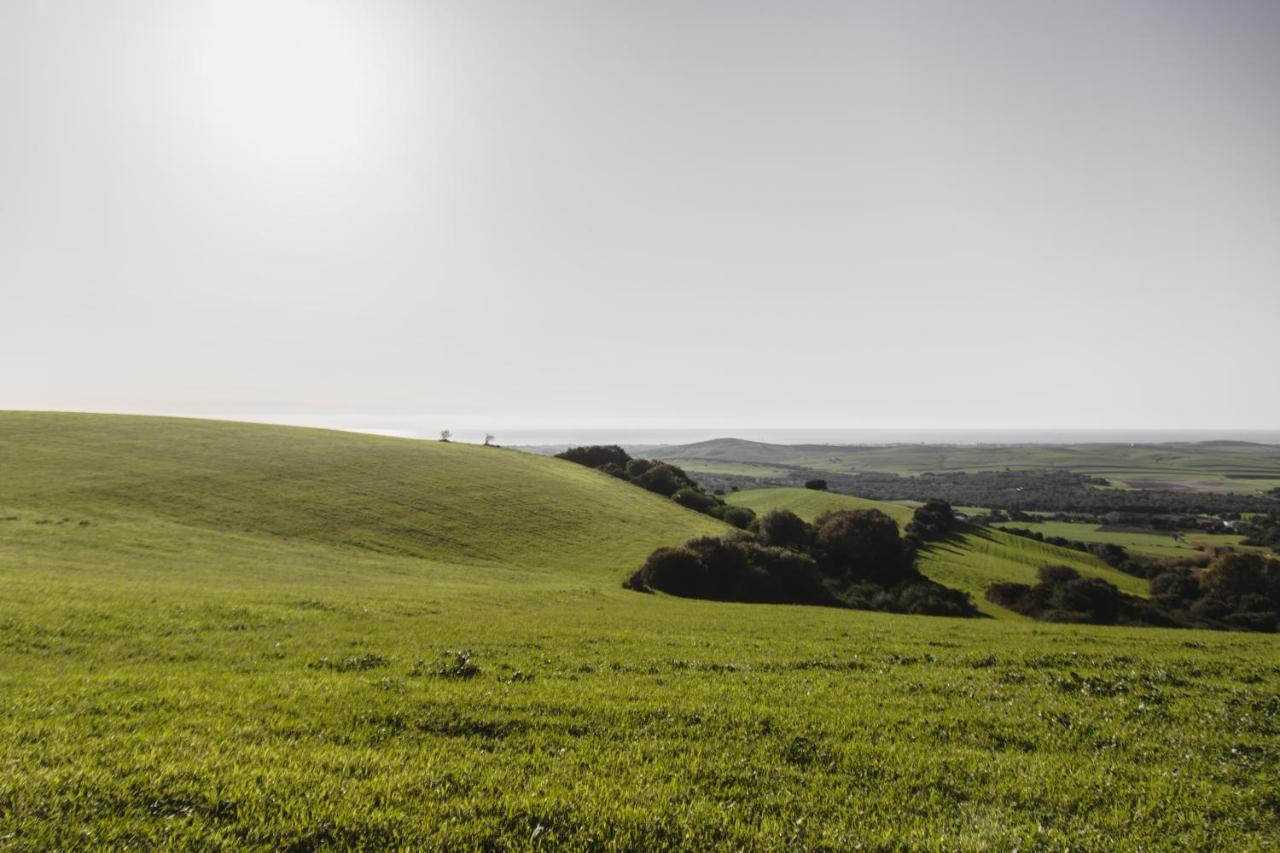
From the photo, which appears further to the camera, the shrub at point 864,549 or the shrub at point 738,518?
the shrub at point 738,518

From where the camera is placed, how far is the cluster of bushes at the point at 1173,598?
49156mm

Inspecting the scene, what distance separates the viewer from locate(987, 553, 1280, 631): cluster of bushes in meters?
49.2

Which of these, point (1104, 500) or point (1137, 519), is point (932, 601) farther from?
point (1104, 500)

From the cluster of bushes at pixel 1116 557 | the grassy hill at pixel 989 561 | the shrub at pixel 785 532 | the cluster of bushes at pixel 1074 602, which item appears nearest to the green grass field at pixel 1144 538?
the cluster of bushes at pixel 1116 557

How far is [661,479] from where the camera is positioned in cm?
9069

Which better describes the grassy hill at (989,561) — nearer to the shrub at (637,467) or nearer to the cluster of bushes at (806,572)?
the cluster of bushes at (806,572)

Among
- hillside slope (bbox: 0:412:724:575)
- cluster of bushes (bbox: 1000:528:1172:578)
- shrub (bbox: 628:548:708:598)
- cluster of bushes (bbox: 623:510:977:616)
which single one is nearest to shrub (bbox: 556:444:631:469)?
hillside slope (bbox: 0:412:724:575)

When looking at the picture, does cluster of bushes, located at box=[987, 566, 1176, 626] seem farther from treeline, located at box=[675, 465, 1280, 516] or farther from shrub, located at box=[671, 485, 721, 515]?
treeline, located at box=[675, 465, 1280, 516]

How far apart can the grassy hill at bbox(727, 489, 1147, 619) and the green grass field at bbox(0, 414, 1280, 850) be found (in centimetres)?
3410

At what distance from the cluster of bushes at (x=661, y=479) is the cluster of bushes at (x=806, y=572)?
16.7 meters

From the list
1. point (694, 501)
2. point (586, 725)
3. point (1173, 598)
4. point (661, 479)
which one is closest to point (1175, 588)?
point (1173, 598)

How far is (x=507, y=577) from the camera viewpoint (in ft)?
127

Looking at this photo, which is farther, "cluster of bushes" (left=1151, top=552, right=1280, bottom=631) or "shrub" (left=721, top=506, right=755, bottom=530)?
"shrub" (left=721, top=506, right=755, bottom=530)

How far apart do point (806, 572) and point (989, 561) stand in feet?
116
